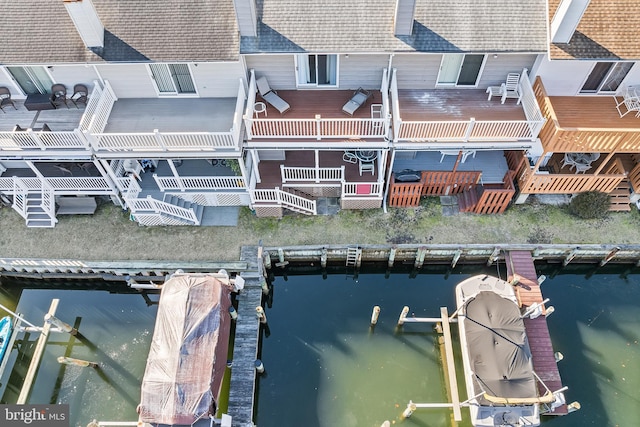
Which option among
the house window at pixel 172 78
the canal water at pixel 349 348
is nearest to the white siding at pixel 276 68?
the house window at pixel 172 78

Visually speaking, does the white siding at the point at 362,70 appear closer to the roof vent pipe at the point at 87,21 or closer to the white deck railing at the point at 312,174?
the white deck railing at the point at 312,174

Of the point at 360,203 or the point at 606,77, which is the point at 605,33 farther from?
the point at 360,203

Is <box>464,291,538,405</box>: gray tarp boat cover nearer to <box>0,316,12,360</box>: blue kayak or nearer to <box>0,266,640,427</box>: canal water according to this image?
<box>0,266,640,427</box>: canal water

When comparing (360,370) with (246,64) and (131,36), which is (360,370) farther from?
(131,36)

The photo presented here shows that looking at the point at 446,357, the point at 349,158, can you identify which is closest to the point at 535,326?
the point at 446,357

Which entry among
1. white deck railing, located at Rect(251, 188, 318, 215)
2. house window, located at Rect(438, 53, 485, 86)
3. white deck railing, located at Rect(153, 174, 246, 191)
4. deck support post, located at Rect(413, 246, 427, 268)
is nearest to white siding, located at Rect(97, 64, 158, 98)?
white deck railing, located at Rect(153, 174, 246, 191)

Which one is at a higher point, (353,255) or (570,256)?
(570,256)
